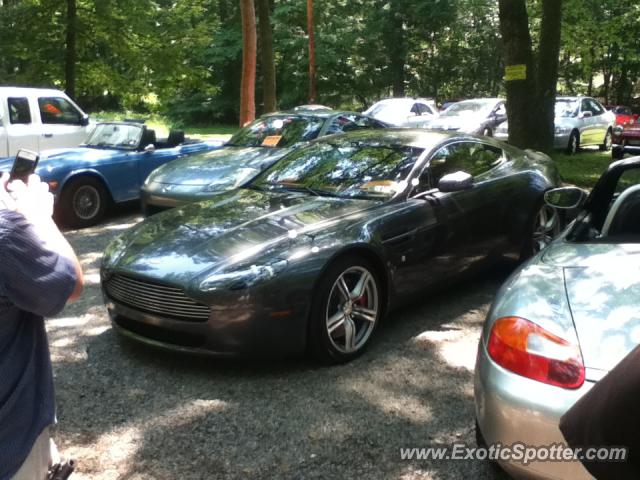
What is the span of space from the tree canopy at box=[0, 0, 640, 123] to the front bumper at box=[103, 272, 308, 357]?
1229 centimetres

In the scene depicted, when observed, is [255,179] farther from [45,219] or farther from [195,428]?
[45,219]

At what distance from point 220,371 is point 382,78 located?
36550 millimetres

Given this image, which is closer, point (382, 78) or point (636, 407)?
point (636, 407)

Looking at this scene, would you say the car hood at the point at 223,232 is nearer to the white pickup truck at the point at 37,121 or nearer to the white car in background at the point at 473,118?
the white pickup truck at the point at 37,121

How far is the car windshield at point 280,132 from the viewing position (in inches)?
330

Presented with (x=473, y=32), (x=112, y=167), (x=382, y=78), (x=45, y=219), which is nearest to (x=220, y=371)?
(x=45, y=219)

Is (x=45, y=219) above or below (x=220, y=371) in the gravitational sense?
above

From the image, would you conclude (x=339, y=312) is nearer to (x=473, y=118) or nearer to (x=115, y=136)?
(x=115, y=136)

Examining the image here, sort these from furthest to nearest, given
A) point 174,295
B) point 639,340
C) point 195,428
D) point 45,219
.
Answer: point 174,295 < point 195,428 < point 639,340 < point 45,219

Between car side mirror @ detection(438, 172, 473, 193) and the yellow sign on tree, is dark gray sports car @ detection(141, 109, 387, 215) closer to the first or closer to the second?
car side mirror @ detection(438, 172, 473, 193)

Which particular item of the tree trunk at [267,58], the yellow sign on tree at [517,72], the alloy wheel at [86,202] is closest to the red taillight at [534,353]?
the alloy wheel at [86,202]

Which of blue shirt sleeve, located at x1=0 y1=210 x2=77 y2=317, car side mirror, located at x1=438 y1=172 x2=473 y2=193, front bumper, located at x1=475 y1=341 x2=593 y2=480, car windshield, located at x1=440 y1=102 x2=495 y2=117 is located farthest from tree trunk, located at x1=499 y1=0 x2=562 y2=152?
blue shirt sleeve, located at x1=0 y1=210 x2=77 y2=317

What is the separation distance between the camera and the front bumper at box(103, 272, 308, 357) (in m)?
3.73

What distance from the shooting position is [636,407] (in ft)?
3.57
